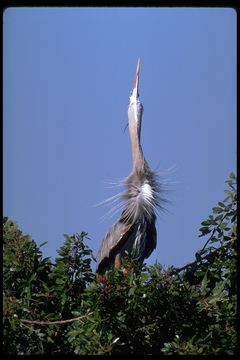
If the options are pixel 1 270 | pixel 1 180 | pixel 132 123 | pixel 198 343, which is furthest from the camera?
pixel 132 123

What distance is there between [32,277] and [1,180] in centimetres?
70

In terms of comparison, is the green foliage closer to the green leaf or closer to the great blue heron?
the green leaf

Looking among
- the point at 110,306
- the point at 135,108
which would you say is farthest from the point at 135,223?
the point at 110,306

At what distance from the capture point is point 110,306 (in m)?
4.30

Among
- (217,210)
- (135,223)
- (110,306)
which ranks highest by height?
(135,223)

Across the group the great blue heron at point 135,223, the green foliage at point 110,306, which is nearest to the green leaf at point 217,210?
the green foliage at point 110,306

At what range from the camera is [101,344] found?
4062 mm

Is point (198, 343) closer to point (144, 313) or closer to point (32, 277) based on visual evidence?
point (144, 313)

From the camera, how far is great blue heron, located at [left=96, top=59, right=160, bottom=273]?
652 centimetres

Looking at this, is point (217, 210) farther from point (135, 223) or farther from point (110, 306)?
point (135, 223)

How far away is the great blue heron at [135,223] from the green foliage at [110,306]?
5.56 ft

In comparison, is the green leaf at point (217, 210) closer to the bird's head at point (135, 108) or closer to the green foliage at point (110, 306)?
the green foliage at point (110, 306)

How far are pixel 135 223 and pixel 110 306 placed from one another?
2361mm

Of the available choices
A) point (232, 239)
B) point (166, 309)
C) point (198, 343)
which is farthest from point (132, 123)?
point (198, 343)
